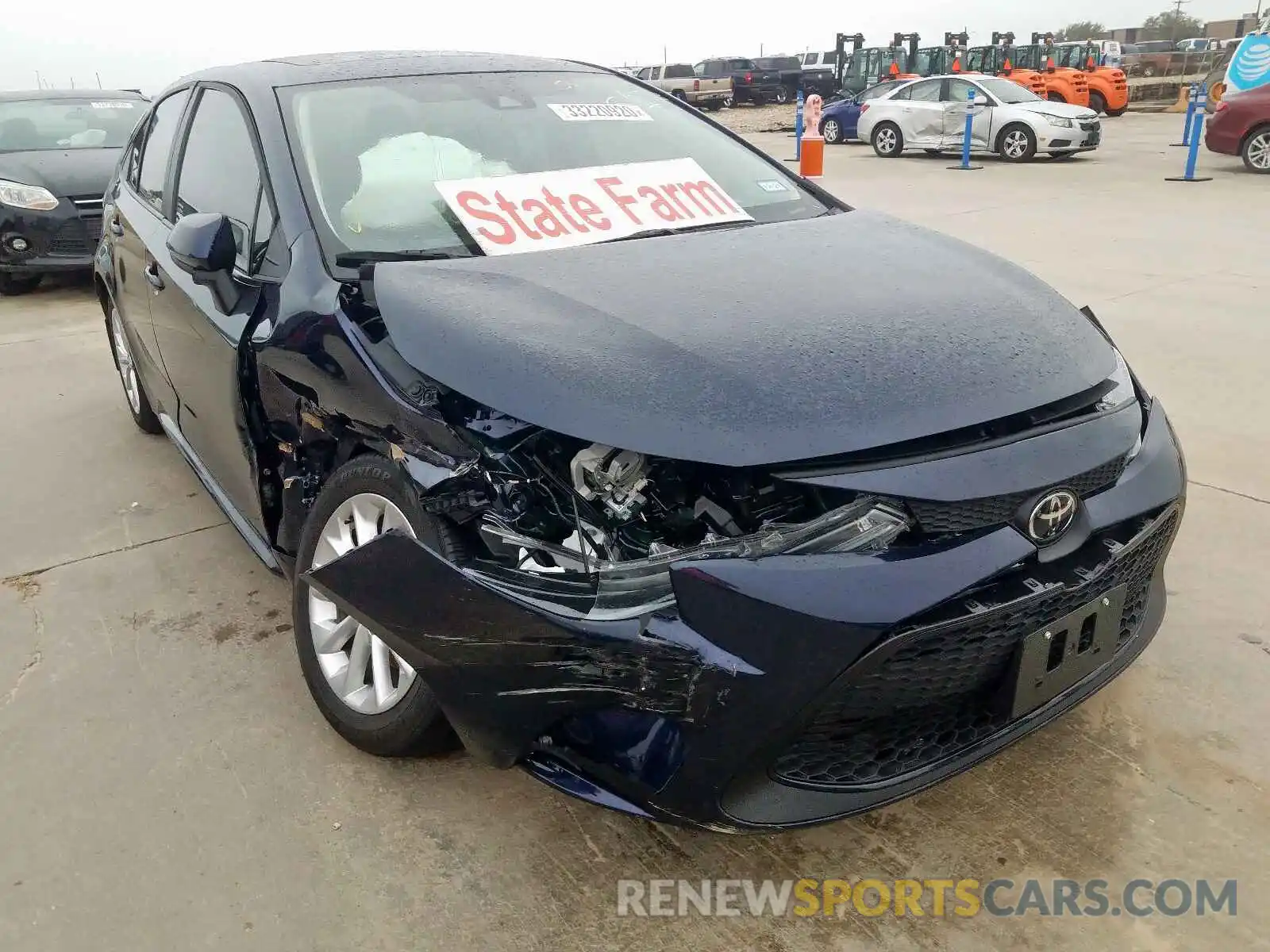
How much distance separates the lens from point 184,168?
10.8 ft

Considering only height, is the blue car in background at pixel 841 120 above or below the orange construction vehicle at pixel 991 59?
below

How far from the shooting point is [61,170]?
7.62 m

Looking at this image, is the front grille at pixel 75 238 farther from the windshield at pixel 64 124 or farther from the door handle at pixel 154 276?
the door handle at pixel 154 276

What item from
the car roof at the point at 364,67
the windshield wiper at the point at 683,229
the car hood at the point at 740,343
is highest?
the car roof at the point at 364,67

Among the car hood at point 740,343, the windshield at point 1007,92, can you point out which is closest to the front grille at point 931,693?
the car hood at point 740,343

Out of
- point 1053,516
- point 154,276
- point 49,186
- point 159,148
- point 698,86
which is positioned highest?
point 159,148

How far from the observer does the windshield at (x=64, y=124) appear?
318 inches

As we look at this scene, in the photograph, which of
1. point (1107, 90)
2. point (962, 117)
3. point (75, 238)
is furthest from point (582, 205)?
point (1107, 90)

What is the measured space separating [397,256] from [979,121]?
587 inches

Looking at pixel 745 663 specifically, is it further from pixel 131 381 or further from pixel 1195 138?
pixel 1195 138

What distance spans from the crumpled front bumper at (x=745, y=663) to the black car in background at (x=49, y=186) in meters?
6.87

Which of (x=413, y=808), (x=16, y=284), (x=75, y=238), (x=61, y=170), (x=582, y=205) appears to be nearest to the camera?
(x=413, y=808)

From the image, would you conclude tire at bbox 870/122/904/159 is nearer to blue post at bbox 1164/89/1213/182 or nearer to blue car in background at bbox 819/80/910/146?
blue car in background at bbox 819/80/910/146

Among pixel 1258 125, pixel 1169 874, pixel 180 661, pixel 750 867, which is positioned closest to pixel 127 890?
pixel 180 661
